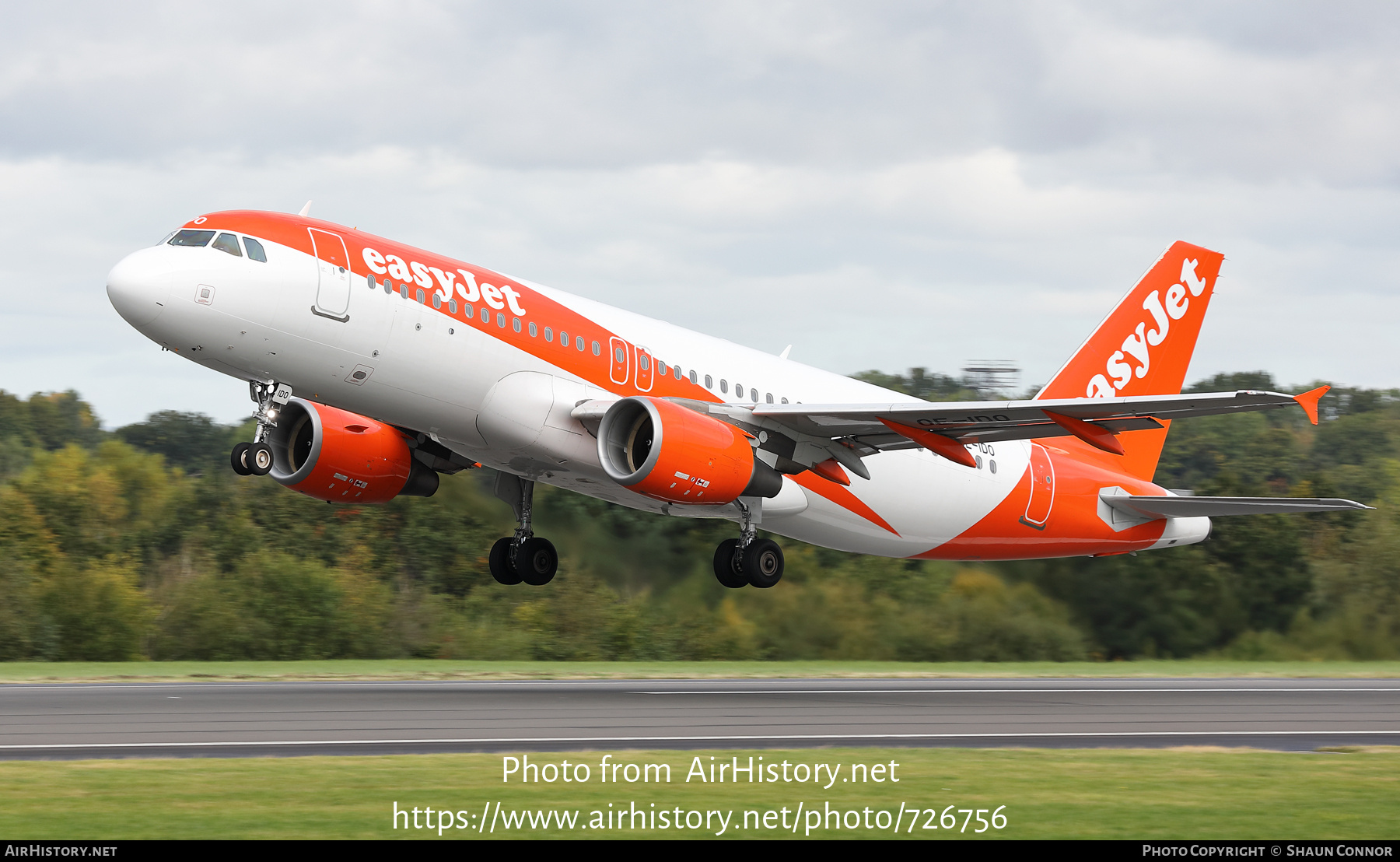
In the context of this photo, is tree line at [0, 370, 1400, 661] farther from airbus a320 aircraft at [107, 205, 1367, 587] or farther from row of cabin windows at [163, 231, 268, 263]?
row of cabin windows at [163, 231, 268, 263]

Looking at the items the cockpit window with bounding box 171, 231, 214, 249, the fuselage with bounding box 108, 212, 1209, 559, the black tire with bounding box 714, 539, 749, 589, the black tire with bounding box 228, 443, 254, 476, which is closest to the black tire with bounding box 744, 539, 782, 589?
the black tire with bounding box 714, 539, 749, 589

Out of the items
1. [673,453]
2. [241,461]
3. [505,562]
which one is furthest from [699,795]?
[505,562]

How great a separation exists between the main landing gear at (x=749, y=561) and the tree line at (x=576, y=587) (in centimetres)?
426

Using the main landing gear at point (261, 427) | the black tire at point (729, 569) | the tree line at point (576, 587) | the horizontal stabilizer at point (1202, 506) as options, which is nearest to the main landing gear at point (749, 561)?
the black tire at point (729, 569)

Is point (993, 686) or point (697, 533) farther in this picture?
point (697, 533)

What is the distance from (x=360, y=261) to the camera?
21.9 m

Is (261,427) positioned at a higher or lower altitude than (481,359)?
lower

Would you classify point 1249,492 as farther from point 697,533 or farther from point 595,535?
point 595,535

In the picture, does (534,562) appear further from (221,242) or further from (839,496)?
(221,242)

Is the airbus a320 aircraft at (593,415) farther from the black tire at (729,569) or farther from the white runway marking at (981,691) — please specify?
the white runway marking at (981,691)

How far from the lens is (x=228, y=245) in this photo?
20.9 meters

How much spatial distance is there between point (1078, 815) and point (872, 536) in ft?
55.3

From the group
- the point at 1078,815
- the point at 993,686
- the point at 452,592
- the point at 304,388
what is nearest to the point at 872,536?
the point at 993,686

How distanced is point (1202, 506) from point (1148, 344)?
13.9 ft
